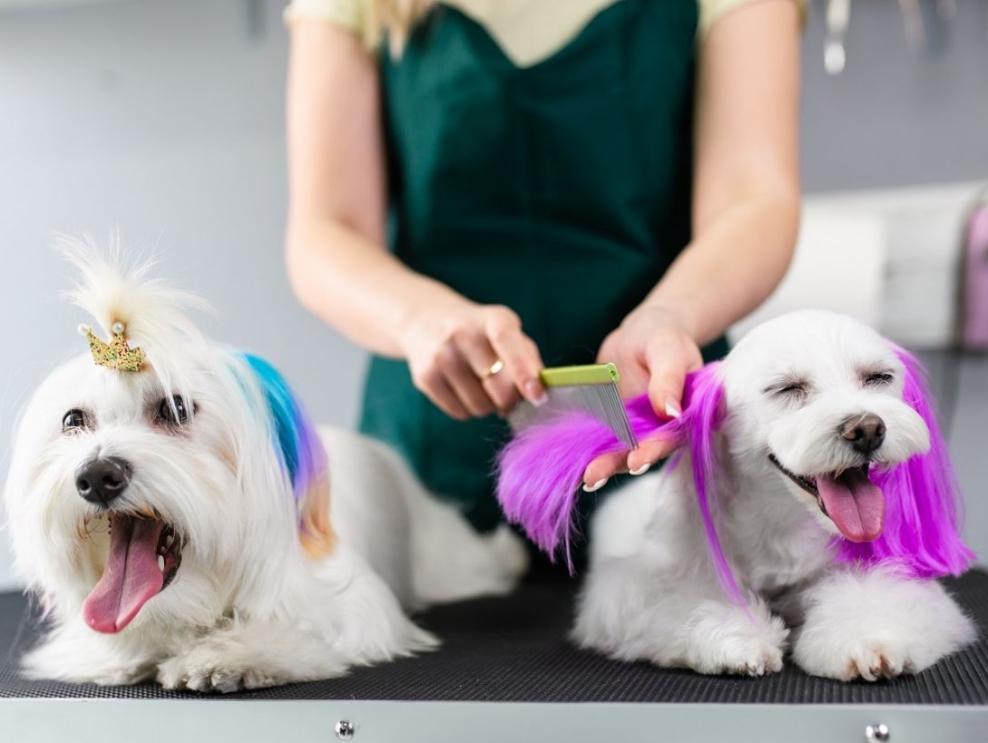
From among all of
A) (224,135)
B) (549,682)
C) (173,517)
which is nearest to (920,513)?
(549,682)

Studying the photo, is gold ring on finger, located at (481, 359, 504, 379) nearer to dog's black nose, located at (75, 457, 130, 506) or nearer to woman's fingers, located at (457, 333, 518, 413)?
woman's fingers, located at (457, 333, 518, 413)

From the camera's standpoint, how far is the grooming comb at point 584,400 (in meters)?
0.81

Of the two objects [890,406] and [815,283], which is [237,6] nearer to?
[815,283]

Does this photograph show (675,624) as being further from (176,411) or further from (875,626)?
(176,411)

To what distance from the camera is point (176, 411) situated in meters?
0.89

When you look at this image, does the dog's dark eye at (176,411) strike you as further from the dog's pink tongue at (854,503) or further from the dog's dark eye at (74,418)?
the dog's pink tongue at (854,503)

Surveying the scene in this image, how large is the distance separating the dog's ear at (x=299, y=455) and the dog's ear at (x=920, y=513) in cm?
44

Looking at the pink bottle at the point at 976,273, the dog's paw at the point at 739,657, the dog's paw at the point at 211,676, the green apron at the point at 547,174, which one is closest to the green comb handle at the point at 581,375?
the dog's paw at the point at 739,657

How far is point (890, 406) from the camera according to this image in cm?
79

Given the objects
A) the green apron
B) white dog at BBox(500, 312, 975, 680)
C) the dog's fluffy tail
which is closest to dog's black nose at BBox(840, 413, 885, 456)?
white dog at BBox(500, 312, 975, 680)

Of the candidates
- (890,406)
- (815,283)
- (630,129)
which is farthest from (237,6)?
(890,406)

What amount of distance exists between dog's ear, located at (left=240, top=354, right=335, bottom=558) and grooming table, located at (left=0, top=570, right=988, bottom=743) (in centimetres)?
13

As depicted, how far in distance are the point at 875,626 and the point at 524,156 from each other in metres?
0.83

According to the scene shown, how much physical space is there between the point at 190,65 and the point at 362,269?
106 centimetres
